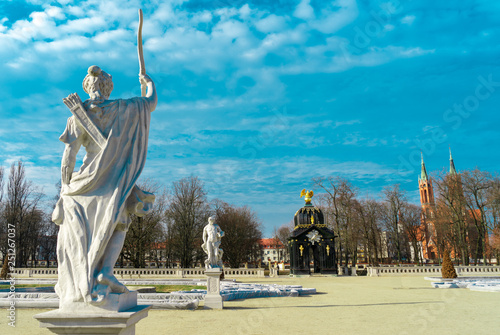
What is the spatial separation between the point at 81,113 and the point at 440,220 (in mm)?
43327

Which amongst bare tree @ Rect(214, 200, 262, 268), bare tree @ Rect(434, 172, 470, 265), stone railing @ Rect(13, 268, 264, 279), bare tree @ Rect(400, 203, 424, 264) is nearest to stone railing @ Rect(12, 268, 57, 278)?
stone railing @ Rect(13, 268, 264, 279)

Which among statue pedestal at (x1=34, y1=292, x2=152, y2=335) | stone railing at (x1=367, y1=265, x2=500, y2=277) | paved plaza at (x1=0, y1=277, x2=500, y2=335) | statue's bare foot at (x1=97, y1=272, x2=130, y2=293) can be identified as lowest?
stone railing at (x1=367, y1=265, x2=500, y2=277)

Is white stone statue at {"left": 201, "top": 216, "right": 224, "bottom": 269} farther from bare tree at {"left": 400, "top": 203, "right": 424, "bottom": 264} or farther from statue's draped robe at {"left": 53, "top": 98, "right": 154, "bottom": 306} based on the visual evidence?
bare tree at {"left": 400, "top": 203, "right": 424, "bottom": 264}

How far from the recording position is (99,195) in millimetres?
3418

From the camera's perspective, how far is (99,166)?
3418 mm

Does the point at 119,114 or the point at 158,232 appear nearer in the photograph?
the point at 119,114

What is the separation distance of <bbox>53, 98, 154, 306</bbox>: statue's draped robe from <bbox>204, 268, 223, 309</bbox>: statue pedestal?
894 centimetres

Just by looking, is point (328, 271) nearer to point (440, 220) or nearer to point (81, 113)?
point (440, 220)

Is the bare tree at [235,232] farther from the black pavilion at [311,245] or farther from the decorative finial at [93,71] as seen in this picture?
the decorative finial at [93,71]

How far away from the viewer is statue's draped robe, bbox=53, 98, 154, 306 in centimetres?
323

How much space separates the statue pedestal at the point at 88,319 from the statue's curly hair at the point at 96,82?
2.21m

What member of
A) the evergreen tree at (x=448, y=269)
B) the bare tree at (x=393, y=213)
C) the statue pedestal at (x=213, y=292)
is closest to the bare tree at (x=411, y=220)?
the bare tree at (x=393, y=213)

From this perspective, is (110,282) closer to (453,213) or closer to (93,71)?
(93,71)

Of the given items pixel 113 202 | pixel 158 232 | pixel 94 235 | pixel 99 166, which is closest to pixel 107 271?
pixel 94 235
